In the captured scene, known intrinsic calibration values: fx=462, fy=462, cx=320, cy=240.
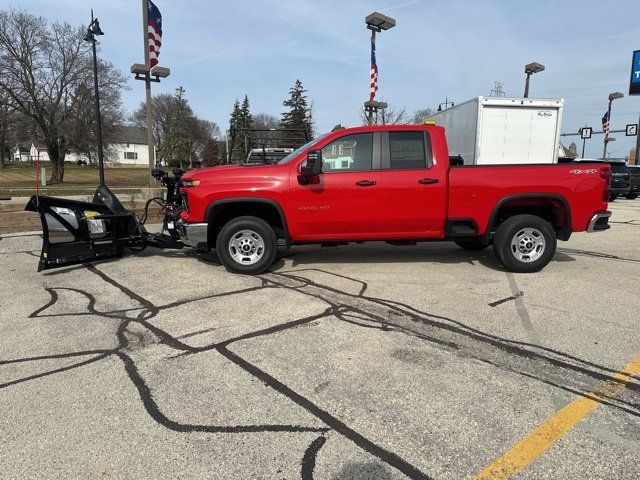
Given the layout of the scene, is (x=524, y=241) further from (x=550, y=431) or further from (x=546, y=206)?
(x=550, y=431)

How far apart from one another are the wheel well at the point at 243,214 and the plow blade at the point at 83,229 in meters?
1.57

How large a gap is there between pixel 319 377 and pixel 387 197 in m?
3.39

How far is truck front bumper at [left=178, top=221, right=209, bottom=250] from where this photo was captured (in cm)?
627

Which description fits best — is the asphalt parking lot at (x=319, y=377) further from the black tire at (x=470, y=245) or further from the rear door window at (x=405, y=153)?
the black tire at (x=470, y=245)

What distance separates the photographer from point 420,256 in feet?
25.0

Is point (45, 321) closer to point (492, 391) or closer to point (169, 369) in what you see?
point (169, 369)

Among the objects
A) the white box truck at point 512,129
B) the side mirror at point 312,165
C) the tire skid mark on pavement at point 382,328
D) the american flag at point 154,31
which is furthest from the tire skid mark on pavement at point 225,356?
the american flag at point 154,31

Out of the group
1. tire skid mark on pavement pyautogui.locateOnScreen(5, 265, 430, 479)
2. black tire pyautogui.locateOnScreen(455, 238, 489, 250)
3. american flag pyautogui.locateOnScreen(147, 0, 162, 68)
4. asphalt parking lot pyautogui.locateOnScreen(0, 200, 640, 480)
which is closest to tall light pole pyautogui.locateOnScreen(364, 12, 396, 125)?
american flag pyautogui.locateOnScreen(147, 0, 162, 68)

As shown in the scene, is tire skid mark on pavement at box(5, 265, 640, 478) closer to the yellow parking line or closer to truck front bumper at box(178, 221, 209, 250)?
the yellow parking line

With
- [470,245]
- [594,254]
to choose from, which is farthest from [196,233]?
[594,254]

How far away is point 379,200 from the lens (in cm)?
623

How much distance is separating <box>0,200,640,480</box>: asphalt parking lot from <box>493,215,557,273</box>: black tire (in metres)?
0.34

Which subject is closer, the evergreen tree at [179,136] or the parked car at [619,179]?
the parked car at [619,179]

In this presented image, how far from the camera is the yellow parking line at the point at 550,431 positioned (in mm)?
2393
